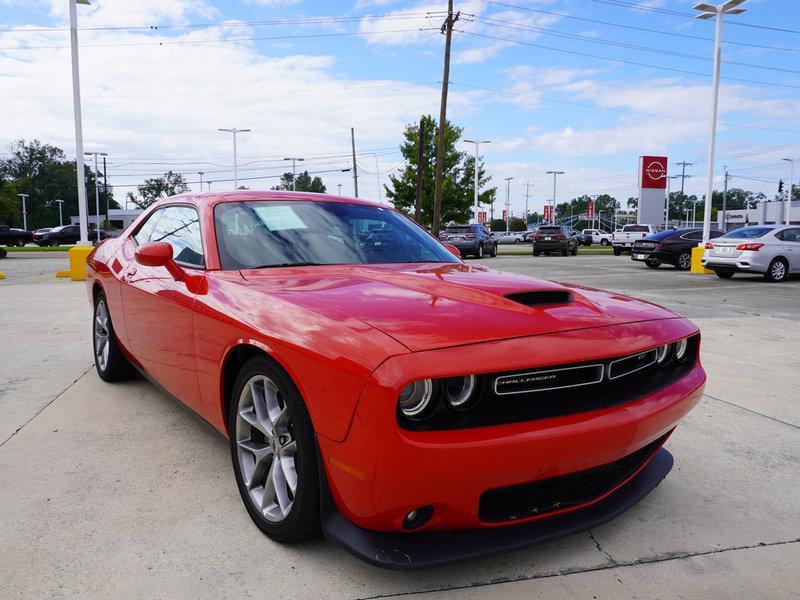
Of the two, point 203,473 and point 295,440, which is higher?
point 295,440

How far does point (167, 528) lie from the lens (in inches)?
93.9

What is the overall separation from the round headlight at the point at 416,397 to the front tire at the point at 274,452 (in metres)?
0.39

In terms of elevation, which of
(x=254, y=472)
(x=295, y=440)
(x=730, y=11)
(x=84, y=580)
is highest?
(x=730, y=11)

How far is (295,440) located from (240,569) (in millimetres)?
514

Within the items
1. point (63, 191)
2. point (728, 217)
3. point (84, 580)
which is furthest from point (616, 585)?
point (63, 191)

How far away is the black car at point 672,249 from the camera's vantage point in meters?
19.0

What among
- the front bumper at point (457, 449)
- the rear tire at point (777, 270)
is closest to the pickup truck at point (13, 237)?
the rear tire at point (777, 270)

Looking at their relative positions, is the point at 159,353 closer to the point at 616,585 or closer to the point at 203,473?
the point at 203,473

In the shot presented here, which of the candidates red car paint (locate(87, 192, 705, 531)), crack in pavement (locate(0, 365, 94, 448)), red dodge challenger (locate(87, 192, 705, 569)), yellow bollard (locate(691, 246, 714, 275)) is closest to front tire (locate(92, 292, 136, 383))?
crack in pavement (locate(0, 365, 94, 448))

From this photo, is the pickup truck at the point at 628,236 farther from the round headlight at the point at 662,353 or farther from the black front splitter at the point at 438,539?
the black front splitter at the point at 438,539

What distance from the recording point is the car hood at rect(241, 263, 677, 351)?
1.89 m

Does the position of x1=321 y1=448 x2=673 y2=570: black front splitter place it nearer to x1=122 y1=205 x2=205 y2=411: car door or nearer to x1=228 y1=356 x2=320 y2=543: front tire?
x1=228 y1=356 x2=320 y2=543: front tire

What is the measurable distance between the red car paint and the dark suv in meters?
21.8

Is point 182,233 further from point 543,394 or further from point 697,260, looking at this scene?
point 697,260
